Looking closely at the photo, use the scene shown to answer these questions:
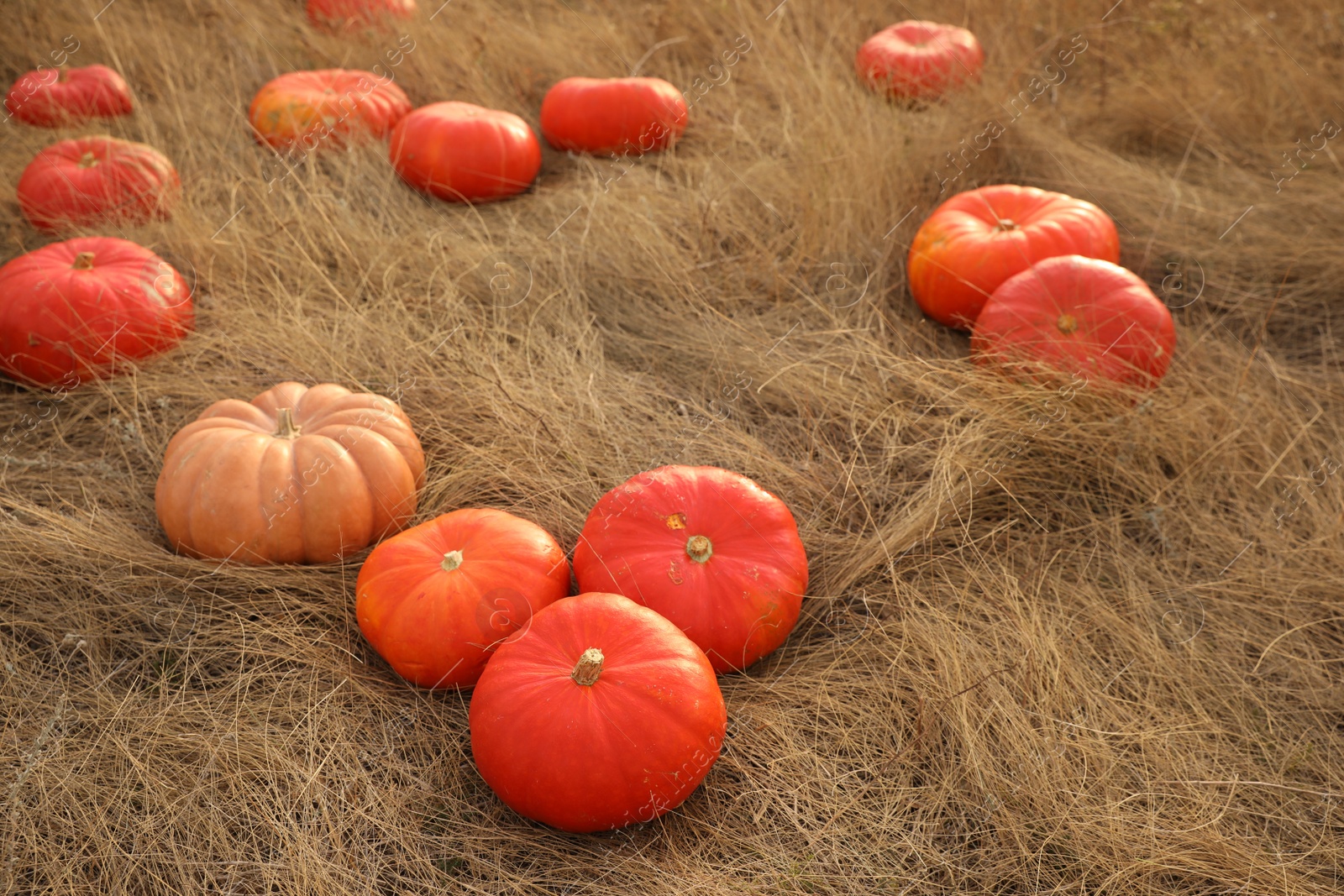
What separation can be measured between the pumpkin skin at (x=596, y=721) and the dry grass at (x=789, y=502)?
16 cm

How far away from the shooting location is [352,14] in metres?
6.31

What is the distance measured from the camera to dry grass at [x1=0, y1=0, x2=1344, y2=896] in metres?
2.26

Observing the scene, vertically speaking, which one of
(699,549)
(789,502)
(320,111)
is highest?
(320,111)

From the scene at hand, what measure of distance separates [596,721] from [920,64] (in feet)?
15.8

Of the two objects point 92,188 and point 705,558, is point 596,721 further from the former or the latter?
point 92,188

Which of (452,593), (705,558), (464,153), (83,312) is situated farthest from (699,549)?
(464,153)

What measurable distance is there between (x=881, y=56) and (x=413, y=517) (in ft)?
13.9

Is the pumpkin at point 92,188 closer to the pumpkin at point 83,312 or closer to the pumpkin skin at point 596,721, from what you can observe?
the pumpkin at point 83,312

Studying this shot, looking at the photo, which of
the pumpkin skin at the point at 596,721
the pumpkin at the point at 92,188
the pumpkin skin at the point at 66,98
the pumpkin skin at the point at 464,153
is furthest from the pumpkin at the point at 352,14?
the pumpkin skin at the point at 596,721

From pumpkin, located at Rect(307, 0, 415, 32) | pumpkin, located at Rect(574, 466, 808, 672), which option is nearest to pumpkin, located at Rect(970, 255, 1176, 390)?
pumpkin, located at Rect(574, 466, 808, 672)

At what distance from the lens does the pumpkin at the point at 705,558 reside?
258 cm

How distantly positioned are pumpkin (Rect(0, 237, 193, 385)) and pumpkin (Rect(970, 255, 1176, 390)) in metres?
3.17

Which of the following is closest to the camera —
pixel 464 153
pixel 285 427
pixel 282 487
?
pixel 282 487

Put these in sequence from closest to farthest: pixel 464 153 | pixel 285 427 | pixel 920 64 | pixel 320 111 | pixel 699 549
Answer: pixel 699 549 < pixel 285 427 < pixel 464 153 < pixel 320 111 < pixel 920 64
